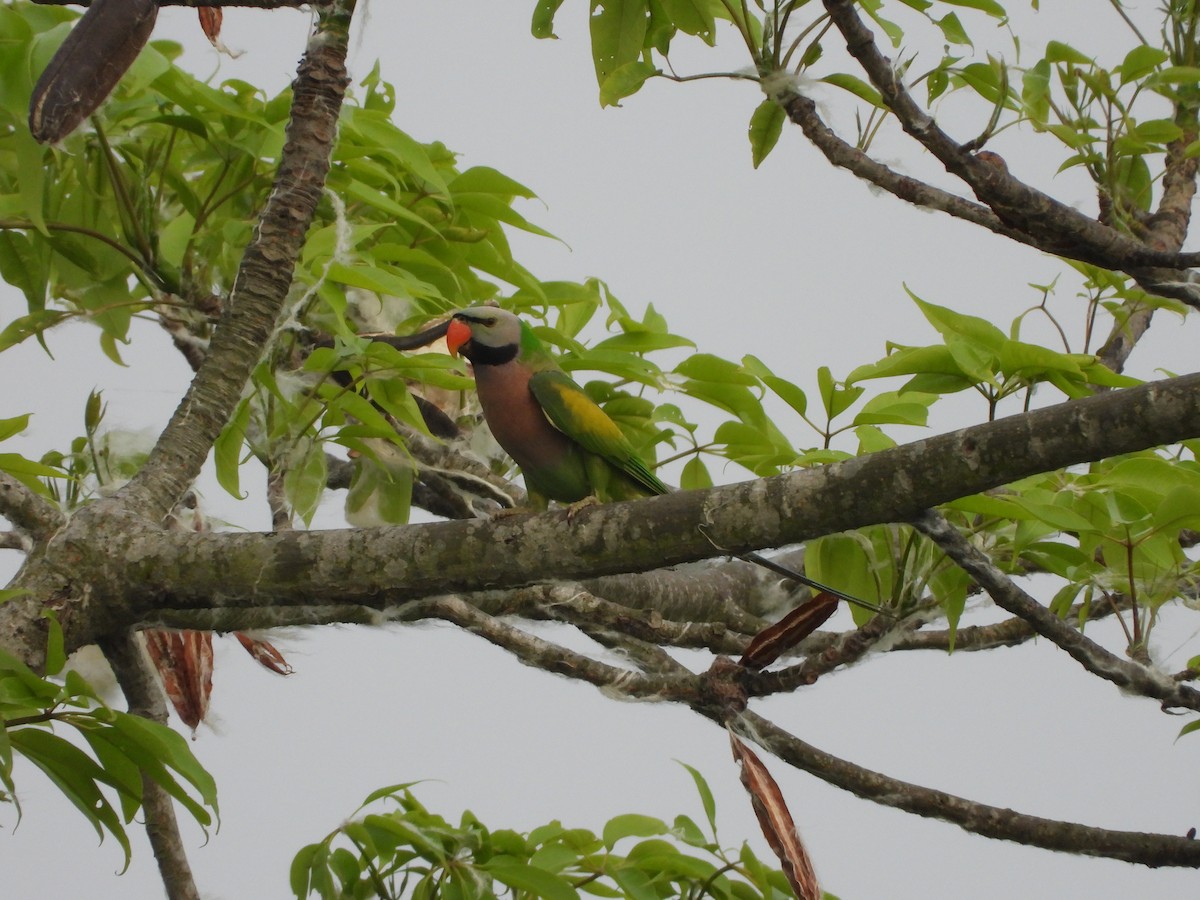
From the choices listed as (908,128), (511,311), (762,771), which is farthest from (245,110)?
(762,771)

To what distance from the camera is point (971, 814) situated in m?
1.83

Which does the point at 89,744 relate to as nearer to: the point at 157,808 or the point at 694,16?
the point at 157,808

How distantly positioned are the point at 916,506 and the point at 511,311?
134cm

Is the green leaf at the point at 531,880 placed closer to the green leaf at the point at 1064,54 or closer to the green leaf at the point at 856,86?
the green leaf at the point at 856,86

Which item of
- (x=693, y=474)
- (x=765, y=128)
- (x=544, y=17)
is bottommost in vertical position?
(x=693, y=474)

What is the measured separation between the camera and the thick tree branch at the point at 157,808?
6.26ft

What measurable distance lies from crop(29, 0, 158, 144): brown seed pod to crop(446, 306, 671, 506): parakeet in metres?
0.94

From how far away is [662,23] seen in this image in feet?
6.88

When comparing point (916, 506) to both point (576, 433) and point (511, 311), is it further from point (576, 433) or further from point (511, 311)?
point (511, 311)

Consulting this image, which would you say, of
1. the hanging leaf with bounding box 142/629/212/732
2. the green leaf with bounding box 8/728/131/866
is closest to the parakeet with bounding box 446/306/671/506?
the hanging leaf with bounding box 142/629/212/732

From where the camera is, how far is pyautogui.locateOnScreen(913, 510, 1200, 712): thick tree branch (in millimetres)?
1521

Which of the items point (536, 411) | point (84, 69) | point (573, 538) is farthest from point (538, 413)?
point (84, 69)

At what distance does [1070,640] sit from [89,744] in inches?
50.0

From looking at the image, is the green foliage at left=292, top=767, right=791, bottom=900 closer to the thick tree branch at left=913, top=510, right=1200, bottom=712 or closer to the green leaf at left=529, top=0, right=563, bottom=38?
the thick tree branch at left=913, top=510, right=1200, bottom=712
